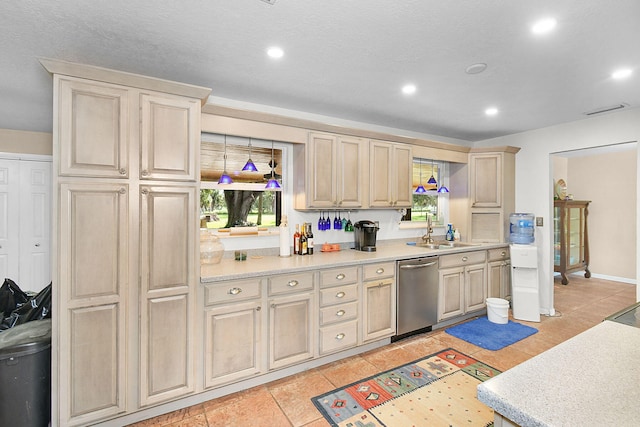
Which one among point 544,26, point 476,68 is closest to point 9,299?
point 476,68

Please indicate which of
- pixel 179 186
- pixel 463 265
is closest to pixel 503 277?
pixel 463 265

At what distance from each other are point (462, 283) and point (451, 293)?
230mm

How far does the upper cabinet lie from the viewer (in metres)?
1.94

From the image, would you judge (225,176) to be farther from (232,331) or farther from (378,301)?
(378,301)

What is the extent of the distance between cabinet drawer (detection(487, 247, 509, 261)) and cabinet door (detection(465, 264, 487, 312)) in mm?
204

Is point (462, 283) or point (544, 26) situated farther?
point (462, 283)

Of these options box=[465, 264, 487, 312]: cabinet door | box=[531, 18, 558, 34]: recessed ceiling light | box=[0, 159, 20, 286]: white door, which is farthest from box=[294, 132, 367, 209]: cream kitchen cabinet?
box=[0, 159, 20, 286]: white door

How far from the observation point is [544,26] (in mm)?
1857

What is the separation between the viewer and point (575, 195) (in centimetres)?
643

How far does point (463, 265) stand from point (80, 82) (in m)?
4.10

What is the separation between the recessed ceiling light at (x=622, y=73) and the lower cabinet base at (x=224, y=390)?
10.4 feet

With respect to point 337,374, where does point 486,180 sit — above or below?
above

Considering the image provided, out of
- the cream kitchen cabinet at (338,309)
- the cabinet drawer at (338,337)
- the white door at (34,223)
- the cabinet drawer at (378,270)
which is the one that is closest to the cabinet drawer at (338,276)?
the cream kitchen cabinet at (338,309)

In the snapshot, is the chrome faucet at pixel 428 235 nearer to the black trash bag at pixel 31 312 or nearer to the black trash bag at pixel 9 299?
the black trash bag at pixel 31 312
